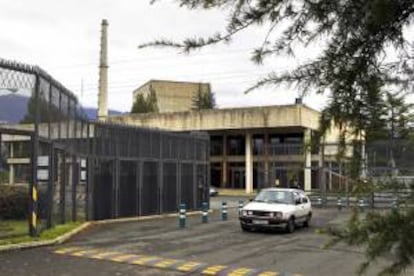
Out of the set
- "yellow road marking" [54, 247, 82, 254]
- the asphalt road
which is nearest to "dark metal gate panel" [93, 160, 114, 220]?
the asphalt road

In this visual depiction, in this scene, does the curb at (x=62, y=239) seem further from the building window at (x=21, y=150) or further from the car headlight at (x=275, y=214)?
the car headlight at (x=275, y=214)

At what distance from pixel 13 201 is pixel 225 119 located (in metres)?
48.7

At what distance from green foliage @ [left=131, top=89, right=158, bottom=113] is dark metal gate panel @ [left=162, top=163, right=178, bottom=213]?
68.4 meters

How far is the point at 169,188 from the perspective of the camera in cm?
3138

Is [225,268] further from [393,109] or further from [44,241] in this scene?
[393,109]

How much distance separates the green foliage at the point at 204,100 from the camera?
10519 centimetres

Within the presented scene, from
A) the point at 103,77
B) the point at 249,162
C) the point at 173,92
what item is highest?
the point at 173,92

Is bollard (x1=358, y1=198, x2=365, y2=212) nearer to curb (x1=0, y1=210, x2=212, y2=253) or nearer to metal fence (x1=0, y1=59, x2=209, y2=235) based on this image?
curb (x1=0, y1=210, x2=212, y2=253)

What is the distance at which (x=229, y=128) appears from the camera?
217ft

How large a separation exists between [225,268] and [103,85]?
1759 inches

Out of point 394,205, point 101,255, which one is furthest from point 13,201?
point 394,205

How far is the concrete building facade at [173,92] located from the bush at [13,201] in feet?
298

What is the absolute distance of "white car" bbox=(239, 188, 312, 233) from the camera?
73.0ft

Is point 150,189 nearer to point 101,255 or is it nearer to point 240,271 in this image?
point 101,255
